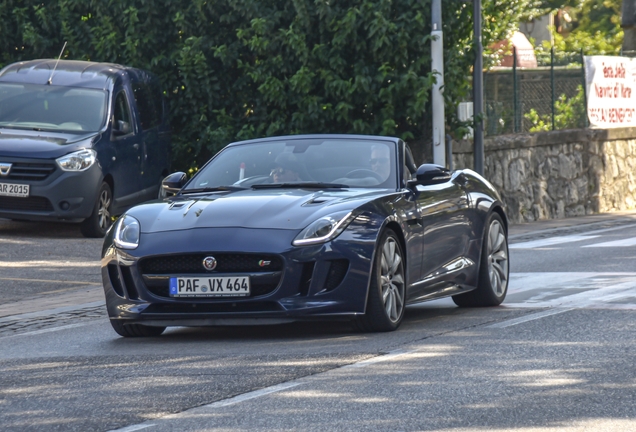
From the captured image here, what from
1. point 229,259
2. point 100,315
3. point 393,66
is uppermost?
point 393,66

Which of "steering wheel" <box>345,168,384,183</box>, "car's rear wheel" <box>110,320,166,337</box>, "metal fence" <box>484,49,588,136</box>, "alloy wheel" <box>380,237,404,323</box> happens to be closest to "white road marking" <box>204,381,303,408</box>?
"alloy wheel" <box>380,237,404,323</box>

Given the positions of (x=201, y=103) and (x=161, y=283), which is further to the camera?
(x=201, y=103)

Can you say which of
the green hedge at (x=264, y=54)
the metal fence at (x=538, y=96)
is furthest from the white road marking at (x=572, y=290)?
the metal fence at (x=538, y=96)

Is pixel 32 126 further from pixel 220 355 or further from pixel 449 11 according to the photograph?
pixel 220 355

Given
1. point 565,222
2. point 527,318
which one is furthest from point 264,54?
point 527,318

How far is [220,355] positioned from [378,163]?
7.63 feet

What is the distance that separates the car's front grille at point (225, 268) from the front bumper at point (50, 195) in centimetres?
814

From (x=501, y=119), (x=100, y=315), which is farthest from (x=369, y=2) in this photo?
(x=100, y=315)

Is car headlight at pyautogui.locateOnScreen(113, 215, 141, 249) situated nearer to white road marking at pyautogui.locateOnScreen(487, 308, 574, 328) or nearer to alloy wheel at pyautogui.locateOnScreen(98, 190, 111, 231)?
white road marking at pyautogui.locateOnScreen(487, 308, 574, 328)

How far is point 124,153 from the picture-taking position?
17547mm

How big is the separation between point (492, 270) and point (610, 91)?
17.4m

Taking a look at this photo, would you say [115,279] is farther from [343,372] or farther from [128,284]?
[343,372]

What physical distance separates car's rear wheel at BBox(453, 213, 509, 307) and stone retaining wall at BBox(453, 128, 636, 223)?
36.1ft

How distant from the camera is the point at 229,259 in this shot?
26.5 feet
